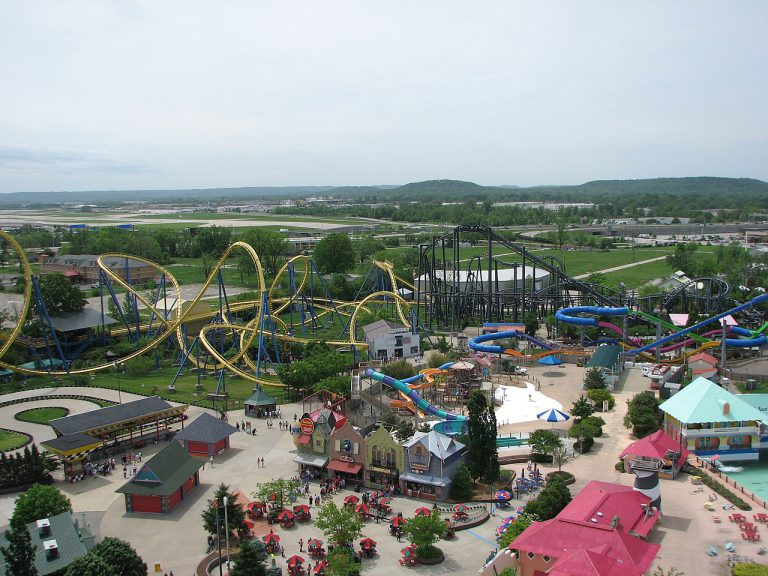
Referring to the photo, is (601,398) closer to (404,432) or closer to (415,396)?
(415,396)

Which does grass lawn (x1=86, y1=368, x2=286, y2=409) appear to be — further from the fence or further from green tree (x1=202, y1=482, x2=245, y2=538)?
the fence

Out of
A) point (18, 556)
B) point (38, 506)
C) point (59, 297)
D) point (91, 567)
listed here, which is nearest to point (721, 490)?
point (91, 567)

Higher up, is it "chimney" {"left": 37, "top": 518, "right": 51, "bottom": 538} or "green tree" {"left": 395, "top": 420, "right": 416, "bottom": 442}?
"chimney" {"left": 37, "top": 518, "right": 51, "bottom": 538}

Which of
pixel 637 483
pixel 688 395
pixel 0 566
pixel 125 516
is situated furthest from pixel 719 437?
pixel 0 566

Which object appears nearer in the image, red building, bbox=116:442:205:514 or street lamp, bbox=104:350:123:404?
red building, bbox=116:442:205:514

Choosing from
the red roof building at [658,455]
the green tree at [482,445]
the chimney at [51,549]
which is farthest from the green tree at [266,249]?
the chimney at [51,549]

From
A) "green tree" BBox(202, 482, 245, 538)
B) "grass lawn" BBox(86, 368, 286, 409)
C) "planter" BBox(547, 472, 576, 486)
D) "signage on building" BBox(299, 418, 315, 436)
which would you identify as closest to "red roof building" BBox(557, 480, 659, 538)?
"planter" BBox(547, 472, 576, 486)
